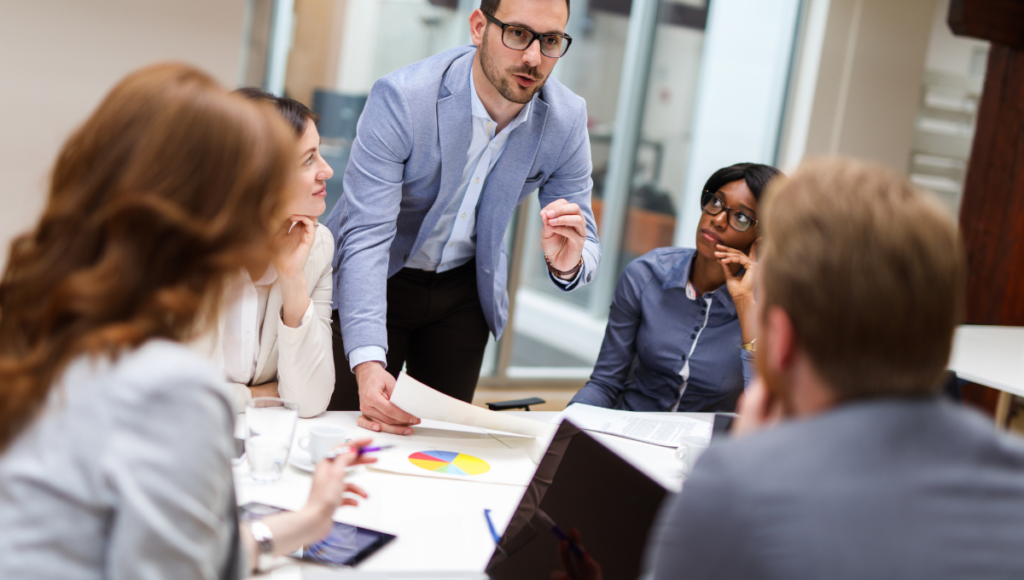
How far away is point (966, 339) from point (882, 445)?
9.51ft

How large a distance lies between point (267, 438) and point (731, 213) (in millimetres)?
1461

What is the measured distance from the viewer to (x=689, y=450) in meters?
1.70

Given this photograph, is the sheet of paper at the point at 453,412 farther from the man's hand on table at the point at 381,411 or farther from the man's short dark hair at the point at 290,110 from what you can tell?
the man's short dark hair at the point at 290,110

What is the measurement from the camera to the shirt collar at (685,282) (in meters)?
2.40

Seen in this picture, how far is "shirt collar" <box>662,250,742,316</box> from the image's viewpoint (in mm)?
2396

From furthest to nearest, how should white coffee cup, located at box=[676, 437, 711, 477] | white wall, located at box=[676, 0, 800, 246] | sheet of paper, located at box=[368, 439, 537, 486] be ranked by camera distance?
white wall, located at box=[676, 0, 800, 246], white coffee cup, located at box=[676, 437, 711, 477], sheet of paper, located at box=[368, 439, 537, 486]

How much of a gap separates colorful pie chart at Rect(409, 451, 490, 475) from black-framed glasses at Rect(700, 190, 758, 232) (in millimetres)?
1104

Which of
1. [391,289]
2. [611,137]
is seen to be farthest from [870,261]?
[611,137]

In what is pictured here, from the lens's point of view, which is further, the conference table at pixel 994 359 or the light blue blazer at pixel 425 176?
the conference table at pixel 994 359

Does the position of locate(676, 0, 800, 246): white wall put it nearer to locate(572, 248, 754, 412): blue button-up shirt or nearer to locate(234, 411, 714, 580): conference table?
locate(572, 248, 754, 412): blue button-up shirt

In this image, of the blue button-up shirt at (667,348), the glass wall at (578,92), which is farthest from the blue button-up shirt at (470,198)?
the glass wall at (578,92)

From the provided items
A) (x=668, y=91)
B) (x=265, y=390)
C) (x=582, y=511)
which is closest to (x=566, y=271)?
(x=265, y=390)

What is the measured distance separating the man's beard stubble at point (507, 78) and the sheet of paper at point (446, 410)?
32.5 inches

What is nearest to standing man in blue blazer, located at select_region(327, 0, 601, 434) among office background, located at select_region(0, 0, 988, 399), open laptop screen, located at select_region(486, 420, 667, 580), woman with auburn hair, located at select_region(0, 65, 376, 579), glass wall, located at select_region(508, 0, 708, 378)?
open laptop screen, located at select_region(486, 420, 667, 580)
